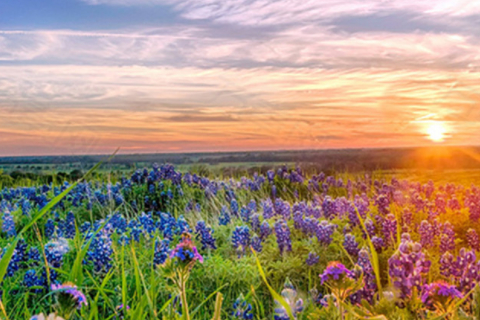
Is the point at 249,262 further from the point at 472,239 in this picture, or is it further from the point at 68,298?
the point at 68,298

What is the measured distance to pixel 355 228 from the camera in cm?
639

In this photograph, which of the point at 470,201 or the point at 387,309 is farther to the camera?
the point at 470,201

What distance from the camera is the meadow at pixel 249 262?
2.66 metres

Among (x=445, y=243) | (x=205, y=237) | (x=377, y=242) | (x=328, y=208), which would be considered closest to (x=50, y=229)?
(x=205, y=237)

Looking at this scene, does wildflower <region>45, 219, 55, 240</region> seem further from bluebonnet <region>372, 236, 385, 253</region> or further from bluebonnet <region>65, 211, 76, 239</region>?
bluebonnet <region>372, 236, 385, 253</region>

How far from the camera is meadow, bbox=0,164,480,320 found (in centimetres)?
266

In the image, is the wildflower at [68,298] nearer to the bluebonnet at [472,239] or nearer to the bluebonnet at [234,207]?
the bluebonnet at [472,239]

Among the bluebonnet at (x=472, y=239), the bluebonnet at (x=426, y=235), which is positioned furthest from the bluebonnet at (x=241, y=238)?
the bluebonnet at (x=472, y=239)

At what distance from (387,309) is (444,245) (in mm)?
3262

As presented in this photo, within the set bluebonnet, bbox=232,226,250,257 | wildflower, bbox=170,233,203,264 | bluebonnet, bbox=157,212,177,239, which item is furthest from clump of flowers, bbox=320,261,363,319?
bluebonnet, bbox=157,212,177,239

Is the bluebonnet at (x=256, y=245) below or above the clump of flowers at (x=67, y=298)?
below

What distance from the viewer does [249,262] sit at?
5.70 metres

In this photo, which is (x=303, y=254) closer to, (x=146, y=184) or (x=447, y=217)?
(x=447, y=217)

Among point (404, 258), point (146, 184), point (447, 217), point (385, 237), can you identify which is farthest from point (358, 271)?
point (146, 184)
